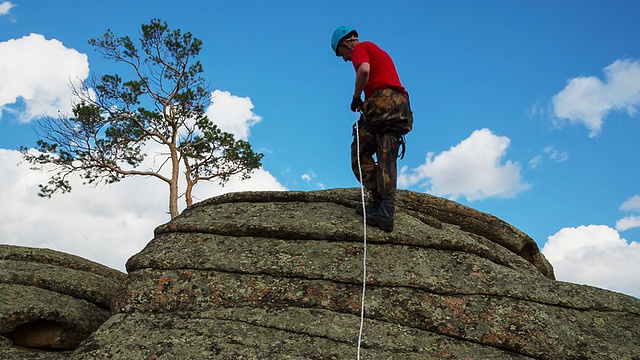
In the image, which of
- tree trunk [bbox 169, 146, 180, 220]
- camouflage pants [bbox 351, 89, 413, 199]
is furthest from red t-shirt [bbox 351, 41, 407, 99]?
tree trunk [bbox 169, 146, 180, 220]

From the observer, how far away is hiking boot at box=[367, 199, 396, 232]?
9.90 m

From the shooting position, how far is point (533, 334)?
8180 millimetres

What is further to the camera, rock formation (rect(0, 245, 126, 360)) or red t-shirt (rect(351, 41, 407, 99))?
red t-shirt (rect(351, 41, 407, 99))

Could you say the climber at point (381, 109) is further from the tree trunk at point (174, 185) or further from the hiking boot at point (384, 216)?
the tree trunk at point (174, 185)

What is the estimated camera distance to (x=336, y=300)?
8516 millimetres

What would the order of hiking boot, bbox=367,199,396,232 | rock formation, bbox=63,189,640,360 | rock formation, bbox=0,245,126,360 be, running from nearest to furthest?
1. rock formation, bbox=63,189,640,360
2. rock formation, bbox=0,245,126,360
3. hiking boot, bbox=367,199,396,232

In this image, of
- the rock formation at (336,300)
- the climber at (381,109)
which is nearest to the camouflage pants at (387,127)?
the climber at (381,109)

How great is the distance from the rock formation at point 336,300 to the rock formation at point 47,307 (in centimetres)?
36

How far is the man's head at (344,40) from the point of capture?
34.2 ft

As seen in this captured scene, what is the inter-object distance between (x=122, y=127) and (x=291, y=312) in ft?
95.8

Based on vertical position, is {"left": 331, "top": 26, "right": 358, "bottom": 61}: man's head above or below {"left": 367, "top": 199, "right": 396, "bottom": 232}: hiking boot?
above

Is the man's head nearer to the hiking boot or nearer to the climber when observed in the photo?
the climber

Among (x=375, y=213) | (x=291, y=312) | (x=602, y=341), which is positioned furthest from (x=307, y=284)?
(x=602, y=341)

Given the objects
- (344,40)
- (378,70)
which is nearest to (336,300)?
(378,70)
